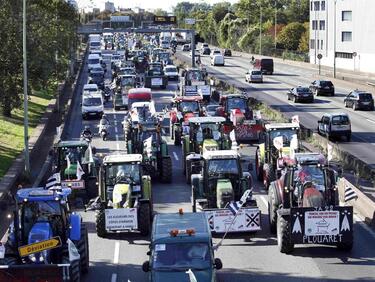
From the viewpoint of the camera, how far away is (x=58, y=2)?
7988 centimetres

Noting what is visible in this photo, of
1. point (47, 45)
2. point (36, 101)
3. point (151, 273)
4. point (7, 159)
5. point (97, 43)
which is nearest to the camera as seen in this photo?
point (151, 273)

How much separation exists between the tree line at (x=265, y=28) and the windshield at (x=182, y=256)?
394ft

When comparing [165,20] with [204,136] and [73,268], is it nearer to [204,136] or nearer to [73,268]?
[204,136]

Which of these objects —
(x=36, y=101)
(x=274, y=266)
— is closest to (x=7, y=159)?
(x=274, y=266)

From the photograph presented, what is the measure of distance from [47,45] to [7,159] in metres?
20.4

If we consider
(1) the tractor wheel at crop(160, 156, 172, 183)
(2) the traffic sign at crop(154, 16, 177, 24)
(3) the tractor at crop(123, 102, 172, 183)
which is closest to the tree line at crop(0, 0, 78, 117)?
(3) the tractor at crop(123, 102, 172, 183)

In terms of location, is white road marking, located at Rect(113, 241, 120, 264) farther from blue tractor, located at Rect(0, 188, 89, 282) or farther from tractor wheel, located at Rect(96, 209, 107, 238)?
blue tractor, located at Rect(0, 188, 89, 282)

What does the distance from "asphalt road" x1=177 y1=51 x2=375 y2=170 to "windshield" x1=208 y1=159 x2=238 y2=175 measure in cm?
1267

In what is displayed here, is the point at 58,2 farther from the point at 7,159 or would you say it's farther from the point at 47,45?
the point at 7,159

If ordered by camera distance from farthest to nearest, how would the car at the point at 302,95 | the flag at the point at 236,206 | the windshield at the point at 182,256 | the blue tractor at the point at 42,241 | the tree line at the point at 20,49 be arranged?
the car at the point at 302,95 < the tree line at the point at 20,49 < the flag at the point at 236,206 < the blue tractor at the point at 42,241 < the windshield at the point at 182,256

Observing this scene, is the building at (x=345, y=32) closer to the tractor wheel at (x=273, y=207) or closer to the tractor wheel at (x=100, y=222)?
the tractor wheel at (x=273, y=207)

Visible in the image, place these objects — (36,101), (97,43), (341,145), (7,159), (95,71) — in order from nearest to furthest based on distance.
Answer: (7,159)
(341,145)
(36,101)
(95,71)
(97,43)

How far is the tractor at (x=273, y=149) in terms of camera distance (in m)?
29.7

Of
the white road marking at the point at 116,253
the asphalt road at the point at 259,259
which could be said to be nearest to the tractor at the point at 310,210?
the asphalt road at the point at 259,259
